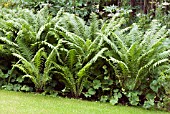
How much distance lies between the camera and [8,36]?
22.4 feet

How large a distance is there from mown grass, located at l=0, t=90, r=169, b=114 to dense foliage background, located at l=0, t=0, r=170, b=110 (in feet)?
0.80

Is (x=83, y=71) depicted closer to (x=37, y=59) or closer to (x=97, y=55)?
(x=97, y=55)

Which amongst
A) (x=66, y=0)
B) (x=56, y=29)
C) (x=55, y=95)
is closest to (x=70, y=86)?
(x=55, y=95)

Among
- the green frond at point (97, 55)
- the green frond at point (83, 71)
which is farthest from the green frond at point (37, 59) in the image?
the green frond at point (97, 55)

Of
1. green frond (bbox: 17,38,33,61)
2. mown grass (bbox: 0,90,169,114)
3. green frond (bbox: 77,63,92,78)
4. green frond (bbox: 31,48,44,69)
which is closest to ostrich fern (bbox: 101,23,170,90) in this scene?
green frond (bbox: 77,63,92,78)

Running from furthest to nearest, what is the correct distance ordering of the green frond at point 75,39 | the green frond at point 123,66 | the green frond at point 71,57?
the green frond at point 75,39 → the green frond at point 71,57 → the green frond at point 123,66

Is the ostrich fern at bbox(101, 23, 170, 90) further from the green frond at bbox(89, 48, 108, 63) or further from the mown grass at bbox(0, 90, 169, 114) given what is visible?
the mown grass at bbox(0, 90, 169, 114)

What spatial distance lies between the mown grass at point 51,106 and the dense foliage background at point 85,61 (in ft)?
0.80

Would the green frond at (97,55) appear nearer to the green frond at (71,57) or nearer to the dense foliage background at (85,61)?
the dense foliage background at (85,61)

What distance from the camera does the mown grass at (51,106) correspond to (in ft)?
17.5

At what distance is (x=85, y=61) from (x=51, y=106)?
4.03 ft

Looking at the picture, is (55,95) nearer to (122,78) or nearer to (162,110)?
(122,78)

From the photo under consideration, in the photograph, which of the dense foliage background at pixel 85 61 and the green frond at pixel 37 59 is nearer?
the dense foliage background at pixel 85 61

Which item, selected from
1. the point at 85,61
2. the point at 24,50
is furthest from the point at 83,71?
the point at 24,50
